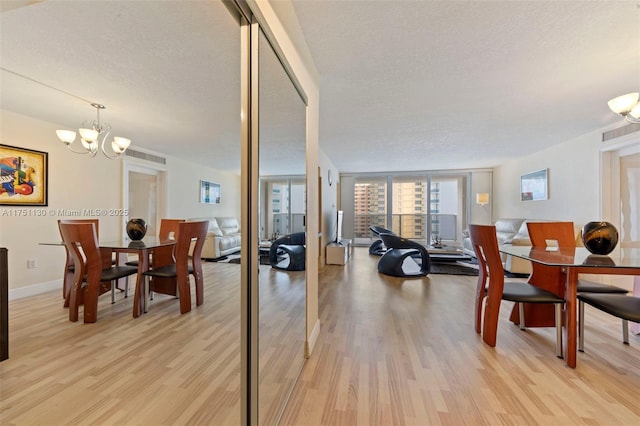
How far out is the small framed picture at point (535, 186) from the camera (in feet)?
17.4

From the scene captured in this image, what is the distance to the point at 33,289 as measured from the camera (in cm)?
107

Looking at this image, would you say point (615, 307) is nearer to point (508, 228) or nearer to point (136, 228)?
point (136, 228)

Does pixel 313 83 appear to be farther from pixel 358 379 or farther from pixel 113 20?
pixel 358 379

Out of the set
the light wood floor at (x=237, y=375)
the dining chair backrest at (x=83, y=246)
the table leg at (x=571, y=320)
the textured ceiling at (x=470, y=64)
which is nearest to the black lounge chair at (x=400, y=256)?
the textured ceiling at (x=470, y=64)

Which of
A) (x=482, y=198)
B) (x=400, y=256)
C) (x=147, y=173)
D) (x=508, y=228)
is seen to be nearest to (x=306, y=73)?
(x=147, y=173)

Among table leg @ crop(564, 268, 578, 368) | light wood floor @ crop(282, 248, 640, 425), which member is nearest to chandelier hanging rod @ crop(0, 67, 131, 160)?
light wood floor @ crop(282, 248, 640, 425)

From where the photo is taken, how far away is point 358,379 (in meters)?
1.62

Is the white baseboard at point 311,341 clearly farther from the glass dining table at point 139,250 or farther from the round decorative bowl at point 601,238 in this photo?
the round decorative bowl at point 601,238

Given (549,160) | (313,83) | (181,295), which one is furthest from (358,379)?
(549,160)

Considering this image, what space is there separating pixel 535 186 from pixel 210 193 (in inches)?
270

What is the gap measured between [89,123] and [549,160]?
23.1 ft

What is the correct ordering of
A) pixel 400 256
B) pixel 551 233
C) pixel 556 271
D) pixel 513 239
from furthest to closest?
pixel 513 239, pixel 400 256, pixel 551 233, pixel 556 271

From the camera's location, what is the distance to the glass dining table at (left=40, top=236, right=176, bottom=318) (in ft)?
4.42

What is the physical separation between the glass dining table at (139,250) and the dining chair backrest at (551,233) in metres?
3.30
